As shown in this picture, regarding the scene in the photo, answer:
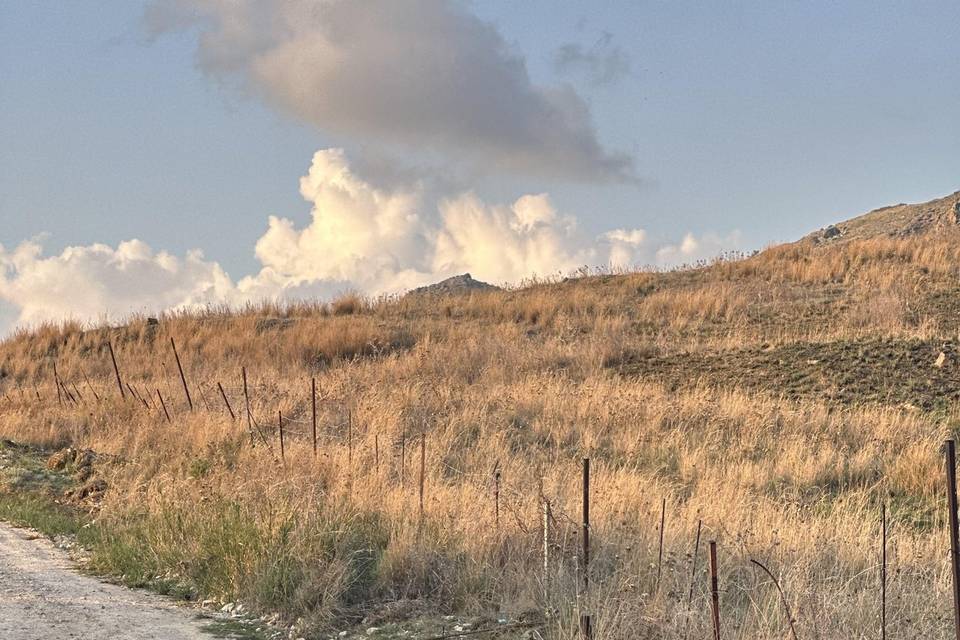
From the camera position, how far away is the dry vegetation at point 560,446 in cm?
655

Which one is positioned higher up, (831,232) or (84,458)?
(831,232)

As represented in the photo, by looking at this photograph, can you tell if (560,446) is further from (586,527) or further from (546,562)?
(586,527)

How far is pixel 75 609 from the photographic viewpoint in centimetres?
659

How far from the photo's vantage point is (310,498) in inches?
306

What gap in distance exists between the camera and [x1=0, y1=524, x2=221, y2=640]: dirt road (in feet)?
19.9

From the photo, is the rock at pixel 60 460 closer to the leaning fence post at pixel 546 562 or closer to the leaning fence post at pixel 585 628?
the leaning fence post at pixel 546 562

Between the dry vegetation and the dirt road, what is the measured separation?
0.43 m

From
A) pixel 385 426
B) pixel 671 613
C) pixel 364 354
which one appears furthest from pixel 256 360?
pixel 671 613

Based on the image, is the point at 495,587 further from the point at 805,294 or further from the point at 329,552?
the point at 805,294

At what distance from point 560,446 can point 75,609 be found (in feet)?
24.8

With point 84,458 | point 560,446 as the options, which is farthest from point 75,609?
point 560,446

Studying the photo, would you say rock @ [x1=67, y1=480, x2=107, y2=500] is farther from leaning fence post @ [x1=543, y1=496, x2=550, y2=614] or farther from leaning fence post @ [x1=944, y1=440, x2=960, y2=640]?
leaning fence post @ [x1=944, y1=440, x2=960, y2=640]

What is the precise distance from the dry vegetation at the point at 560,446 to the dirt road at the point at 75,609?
432 mm

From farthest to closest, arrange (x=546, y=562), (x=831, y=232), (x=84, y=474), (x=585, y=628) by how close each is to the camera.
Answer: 1. (x=831, y=232)
2. (x=84, y=474)
3. (x=546, y=562)
4. (x=585, y=628)
